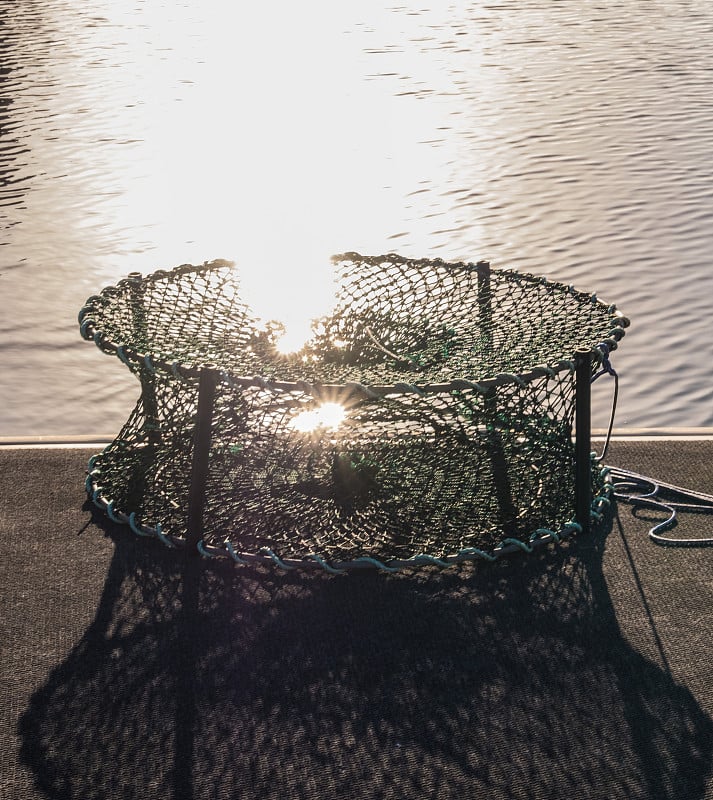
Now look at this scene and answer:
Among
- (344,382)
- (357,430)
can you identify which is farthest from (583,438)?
(357,430)

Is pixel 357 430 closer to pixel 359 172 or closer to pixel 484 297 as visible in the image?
pixel 484 297

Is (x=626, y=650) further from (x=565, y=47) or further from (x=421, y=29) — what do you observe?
(x=421, y=29)

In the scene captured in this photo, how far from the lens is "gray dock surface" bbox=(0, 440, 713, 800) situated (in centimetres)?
225

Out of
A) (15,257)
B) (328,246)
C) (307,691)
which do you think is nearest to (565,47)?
(328,246)

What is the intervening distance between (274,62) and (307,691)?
1039 cm

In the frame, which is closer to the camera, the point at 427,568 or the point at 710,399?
the point at 427,568

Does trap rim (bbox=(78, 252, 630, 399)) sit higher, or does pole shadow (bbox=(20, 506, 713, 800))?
trap rim (bbox=(78, 252, 630, 399))

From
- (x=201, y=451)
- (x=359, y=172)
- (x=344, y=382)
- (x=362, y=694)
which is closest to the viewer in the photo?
(x=362, y=694)

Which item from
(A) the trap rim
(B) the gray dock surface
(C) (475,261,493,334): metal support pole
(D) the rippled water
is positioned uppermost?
(A) the trap rim

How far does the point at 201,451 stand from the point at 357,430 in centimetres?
85

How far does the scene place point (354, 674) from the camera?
8.37 feet

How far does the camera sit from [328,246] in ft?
20.6

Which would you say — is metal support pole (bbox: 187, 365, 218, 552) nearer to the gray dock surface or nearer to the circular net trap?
the circular net trap

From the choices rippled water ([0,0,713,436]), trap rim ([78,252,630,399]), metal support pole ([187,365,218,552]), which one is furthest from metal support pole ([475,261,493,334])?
metal support pole ([187,365,218,552])
